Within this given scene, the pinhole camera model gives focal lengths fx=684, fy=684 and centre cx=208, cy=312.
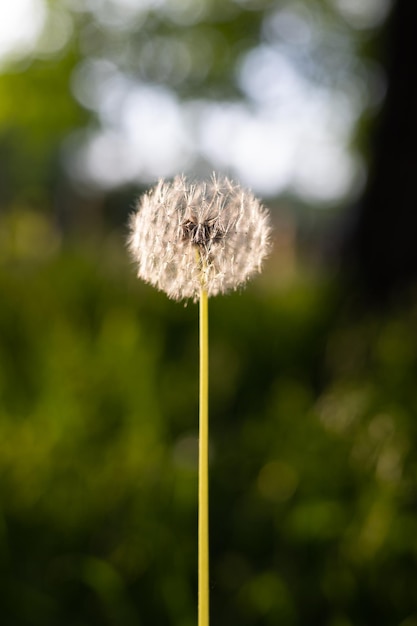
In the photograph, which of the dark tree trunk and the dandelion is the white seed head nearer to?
the dandelion

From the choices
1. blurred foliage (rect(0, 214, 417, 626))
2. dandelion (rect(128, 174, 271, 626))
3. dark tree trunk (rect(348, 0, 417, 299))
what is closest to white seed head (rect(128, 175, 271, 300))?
dandelion (rect(128, 174, 271, 626))

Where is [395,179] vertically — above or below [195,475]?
above

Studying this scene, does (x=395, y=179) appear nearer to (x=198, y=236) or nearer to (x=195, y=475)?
(x=195, y=475)

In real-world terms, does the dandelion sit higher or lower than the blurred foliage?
higher

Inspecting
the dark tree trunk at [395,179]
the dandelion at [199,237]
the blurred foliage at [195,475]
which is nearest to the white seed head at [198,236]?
the dandelion at [199,237]

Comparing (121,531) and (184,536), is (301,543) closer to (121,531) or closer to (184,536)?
(184,536)

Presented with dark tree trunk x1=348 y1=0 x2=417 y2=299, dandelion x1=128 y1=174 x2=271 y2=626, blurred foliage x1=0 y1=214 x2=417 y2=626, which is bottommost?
blurred foliage x1=0 y1=214 x2=417 y2=626

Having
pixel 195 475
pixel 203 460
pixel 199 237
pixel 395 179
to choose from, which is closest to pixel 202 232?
pixel 199 237
